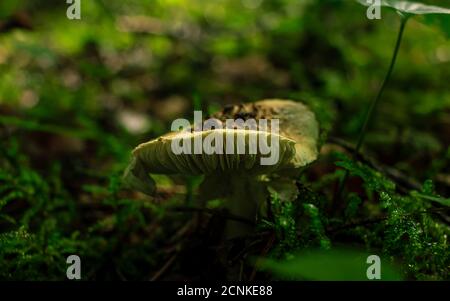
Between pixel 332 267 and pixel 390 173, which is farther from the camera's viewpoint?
pixel 390 173

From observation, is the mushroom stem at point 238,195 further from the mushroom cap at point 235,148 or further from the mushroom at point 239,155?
the mushroom cap at point 235,148

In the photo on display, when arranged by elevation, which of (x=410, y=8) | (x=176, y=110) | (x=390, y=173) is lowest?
(x=390, y=173)

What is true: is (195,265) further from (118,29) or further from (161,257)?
(118,29)

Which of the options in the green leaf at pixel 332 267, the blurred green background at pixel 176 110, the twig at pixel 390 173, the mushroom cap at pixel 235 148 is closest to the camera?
the green leaf at pixel 332 267

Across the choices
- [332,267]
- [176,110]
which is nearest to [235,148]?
[332,267]

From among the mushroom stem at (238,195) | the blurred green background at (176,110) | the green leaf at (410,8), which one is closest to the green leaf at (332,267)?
the blurred green background at (176,110)

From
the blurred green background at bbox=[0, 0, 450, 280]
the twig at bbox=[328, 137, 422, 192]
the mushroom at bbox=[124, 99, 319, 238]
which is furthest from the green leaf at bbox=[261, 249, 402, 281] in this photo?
the twig at bbox=[328, 137, 422, 192]

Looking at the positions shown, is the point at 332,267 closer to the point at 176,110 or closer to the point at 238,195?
the point at 238,195
